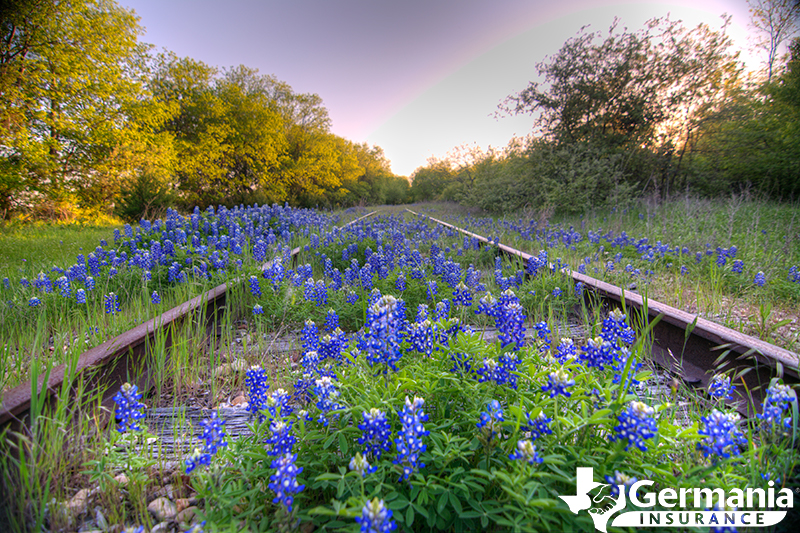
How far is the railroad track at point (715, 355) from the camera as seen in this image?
181 centimetres

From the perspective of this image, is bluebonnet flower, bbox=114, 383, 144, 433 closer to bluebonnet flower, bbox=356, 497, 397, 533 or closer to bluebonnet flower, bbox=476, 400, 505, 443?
bluebonnet flower, bbox=356, 497, 397, 533

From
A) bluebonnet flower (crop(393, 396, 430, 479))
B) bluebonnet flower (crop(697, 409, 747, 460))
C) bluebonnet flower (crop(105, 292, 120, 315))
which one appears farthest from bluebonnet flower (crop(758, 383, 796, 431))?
bluebonnet flower (crop(105, 292, 120, 315))

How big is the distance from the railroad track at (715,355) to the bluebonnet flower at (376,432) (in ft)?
4.34

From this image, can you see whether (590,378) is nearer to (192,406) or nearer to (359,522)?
(359,522)

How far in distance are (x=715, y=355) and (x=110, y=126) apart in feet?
66.3

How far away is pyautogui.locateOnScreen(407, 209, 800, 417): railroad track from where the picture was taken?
181 cm

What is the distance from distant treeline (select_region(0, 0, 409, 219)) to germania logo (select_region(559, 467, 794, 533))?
14.7 m

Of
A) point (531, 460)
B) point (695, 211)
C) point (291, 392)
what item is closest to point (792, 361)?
point (531, 460)

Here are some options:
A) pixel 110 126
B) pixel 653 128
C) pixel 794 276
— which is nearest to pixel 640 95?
pixel 653 128

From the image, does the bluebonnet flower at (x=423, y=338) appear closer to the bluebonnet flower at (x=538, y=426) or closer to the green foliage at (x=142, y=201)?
the bluebonnet flower at (x=538, y=426)

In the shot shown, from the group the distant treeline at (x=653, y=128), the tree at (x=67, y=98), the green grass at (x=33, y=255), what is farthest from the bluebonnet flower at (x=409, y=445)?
the tree at (x=67, y=98)

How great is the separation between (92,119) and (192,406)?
17.9m

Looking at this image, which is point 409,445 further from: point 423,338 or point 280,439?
point 423,338

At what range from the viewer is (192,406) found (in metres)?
2.10
